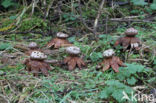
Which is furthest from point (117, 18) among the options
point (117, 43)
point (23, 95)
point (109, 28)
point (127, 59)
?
point (23, 95)

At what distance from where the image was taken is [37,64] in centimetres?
238

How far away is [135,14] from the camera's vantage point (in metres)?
3.85

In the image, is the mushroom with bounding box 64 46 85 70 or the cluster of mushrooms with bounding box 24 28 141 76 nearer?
the cluster of mushrooms with bounding box 24 28 141 76

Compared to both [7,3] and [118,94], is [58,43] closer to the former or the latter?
[118,94]

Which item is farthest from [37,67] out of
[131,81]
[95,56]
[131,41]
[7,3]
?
[7,3]

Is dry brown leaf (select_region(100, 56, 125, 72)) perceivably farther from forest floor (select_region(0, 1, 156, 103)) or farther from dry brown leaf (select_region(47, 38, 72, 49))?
dry brown leaf (select_region(47, 38, 72, 49))

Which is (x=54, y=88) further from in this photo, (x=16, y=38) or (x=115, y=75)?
(x=16, y=38)

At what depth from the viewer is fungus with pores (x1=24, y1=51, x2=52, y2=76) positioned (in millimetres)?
2348

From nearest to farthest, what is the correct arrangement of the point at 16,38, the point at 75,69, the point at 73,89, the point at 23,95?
the point at 23,95
the point at 73,89
the point at 75,69
the point at 16,38

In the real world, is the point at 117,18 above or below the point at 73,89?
above

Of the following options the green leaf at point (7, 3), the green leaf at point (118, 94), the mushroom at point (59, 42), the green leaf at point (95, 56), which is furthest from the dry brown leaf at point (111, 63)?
the green leaf at point (7, 3)

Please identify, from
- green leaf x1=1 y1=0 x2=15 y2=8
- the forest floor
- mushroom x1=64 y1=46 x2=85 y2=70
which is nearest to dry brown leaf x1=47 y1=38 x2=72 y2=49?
the forest floor

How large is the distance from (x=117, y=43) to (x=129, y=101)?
1019mm

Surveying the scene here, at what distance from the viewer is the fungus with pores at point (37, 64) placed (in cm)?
235
